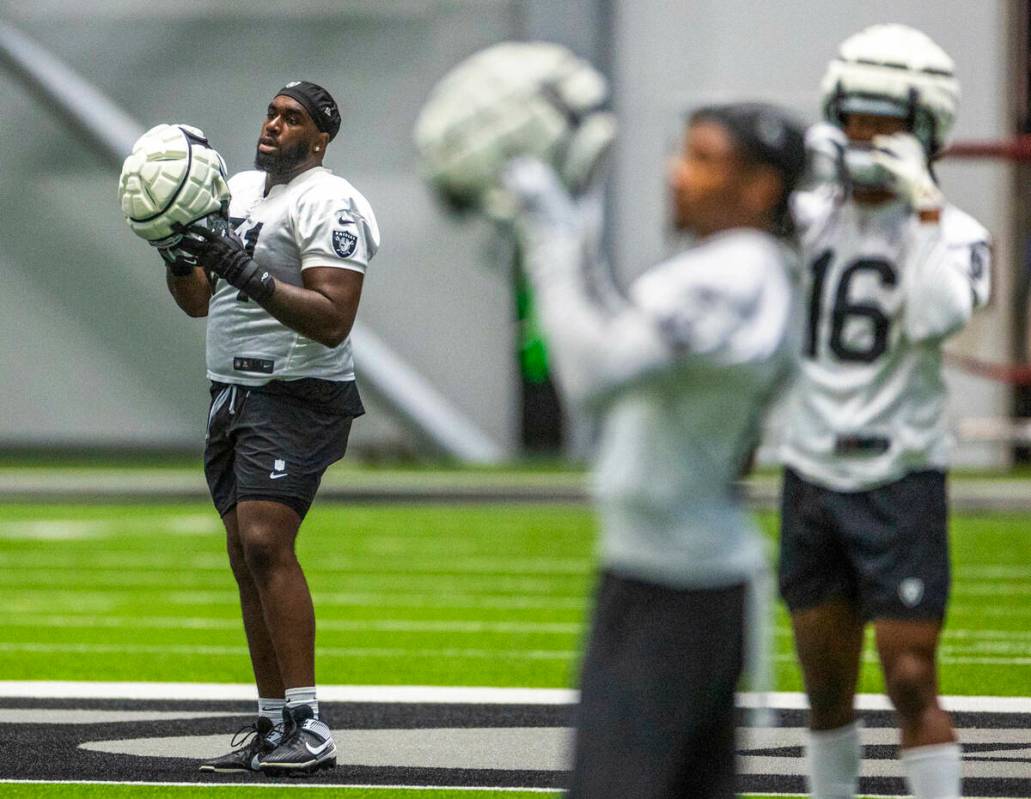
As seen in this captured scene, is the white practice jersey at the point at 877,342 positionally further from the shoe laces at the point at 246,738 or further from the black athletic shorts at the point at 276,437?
the shoe laces at the point at 246,738

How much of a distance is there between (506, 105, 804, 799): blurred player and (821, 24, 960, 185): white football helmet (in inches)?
39.5

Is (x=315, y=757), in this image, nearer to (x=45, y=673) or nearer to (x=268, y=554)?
(x=268, y=554)

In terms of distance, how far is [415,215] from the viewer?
25000 mm

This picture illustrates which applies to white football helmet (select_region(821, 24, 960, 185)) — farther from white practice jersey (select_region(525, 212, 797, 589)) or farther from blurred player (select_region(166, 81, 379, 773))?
blurred player (select_region(166, 81, 379, 773))

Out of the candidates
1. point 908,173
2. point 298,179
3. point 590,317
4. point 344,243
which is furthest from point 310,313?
point 590,317

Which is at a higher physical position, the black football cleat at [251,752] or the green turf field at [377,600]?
the black football cleat at [251,752]

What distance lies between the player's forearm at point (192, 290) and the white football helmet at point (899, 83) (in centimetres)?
209

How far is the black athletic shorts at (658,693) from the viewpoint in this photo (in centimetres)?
337

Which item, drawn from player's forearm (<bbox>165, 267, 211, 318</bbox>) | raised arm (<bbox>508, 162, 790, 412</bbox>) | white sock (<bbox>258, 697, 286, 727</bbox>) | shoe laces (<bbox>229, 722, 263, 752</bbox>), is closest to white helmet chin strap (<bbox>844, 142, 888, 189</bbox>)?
raised arm (<bbox>508, 162, 790, 412</bbox>)

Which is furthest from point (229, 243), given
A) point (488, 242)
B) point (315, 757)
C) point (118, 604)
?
point (118, 604)

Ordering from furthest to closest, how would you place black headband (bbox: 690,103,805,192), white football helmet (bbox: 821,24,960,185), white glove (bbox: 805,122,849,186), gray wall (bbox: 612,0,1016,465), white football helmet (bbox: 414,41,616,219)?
gray wall (bbox: 612,0,1016,465), white football helmet (bbox: 821,24,960,185), white glove (bbox: 805,122,849,186), black headband (bbox: 690,103,805,192), white football helmet (bbox: 414,41,616,219)

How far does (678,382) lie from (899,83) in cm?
142

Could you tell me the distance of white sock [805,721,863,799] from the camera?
453cm

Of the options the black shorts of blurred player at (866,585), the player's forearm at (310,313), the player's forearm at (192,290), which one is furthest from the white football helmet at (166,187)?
the black shorts of blurred player at (866,585)
